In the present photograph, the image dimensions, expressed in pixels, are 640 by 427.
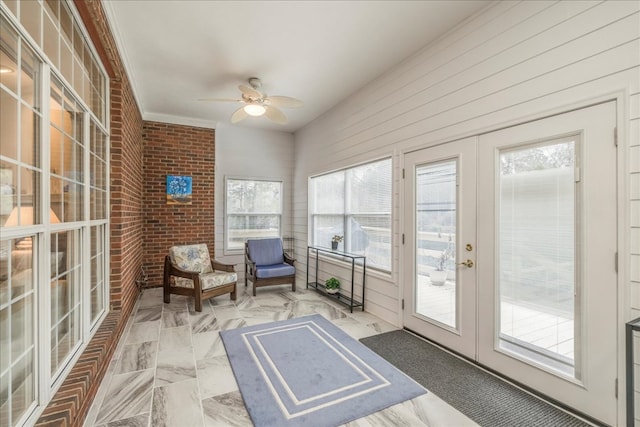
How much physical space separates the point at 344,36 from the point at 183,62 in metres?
1.91

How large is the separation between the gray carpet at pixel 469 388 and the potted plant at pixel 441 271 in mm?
649

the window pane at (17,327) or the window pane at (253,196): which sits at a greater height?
the window pane at (253,196)

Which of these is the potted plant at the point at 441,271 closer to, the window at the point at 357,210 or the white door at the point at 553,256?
the white door at the point at 553,256

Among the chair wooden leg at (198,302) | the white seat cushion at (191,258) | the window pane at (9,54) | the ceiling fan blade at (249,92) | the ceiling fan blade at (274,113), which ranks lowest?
the chair wooden leg at (198,302)

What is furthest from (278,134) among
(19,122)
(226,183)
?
(19,122)

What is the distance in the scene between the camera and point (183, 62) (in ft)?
11.2

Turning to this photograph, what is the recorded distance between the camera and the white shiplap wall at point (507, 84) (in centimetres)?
173

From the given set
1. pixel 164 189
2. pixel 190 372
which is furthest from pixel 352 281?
pixel 164 189

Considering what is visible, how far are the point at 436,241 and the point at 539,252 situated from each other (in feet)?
3.04

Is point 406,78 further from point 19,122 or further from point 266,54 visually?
point 19,122

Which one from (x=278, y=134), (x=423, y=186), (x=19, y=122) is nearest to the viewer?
(x=19, y=122)

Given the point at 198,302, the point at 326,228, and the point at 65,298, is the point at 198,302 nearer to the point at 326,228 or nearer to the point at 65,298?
the point at 65,298

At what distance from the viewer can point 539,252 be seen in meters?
2.17

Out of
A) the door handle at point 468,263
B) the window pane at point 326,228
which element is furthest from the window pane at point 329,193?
the door handle at point 468,263
